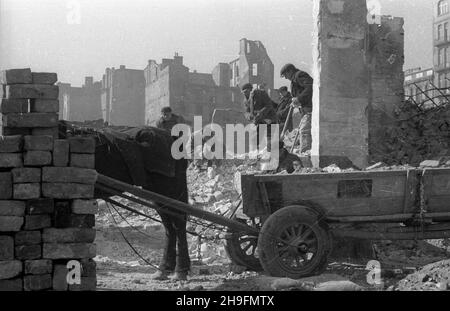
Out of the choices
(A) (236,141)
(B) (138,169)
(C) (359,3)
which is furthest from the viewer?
(A) (236,141)

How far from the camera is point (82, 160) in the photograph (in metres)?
5.17

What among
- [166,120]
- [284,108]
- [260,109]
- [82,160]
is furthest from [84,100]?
[82,160]

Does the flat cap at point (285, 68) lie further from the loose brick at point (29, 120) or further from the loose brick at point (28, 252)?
the loose brick at point (28, 252)

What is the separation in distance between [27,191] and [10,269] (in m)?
0.66

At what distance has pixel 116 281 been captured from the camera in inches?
255

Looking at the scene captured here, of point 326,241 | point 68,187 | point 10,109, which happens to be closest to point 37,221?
point 68,187

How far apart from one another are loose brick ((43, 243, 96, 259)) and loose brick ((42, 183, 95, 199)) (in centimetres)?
41

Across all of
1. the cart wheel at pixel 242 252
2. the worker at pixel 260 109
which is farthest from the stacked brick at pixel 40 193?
the worker at pixel 260 109

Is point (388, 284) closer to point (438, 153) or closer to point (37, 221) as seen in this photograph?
point (37, 221)

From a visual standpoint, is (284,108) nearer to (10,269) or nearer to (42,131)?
(42,131)

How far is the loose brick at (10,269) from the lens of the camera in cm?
486

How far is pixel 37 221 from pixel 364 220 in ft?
11.2

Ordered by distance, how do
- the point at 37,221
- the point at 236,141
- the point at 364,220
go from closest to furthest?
the point at 37,221, the point at 364,220, the point at 236,141

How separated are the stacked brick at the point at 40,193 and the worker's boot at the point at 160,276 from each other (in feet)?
5.67
